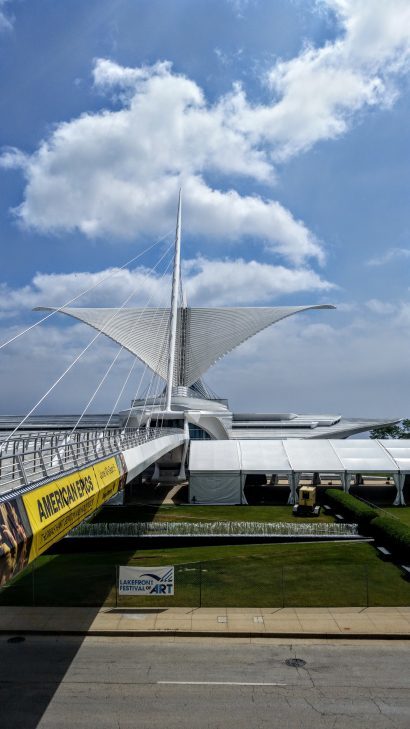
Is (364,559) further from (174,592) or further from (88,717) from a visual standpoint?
(88,717)

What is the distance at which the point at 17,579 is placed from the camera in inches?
838

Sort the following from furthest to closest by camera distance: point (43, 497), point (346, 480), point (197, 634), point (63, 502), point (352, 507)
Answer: point (346, 480)
point (352, 507)
point (197, 634)
point (63, 502)
point (43, 497)

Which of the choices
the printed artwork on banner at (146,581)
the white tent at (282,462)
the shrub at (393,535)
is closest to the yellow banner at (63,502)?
the printed artwork on banner at (146,581)

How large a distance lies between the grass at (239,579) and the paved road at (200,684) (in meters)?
3.32

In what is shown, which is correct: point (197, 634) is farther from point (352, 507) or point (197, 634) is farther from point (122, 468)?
point (352, 507)

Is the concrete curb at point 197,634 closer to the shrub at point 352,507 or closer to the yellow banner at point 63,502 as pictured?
the yellow banner at point 63,502

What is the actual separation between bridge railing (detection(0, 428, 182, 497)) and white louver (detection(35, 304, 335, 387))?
49827 mm

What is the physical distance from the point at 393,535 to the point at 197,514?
47.6 feet

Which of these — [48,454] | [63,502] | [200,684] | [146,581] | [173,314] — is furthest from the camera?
[173,314]

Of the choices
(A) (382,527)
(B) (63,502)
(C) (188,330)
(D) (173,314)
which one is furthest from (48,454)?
(C) (188,330)

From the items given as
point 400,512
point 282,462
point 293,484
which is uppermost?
point 282,462

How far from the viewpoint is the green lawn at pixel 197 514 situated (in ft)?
115

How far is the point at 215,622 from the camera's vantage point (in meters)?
17.0

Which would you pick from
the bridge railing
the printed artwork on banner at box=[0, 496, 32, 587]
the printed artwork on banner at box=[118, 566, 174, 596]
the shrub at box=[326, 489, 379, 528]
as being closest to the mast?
the shrub at box=[326, 489, 379, 528]
